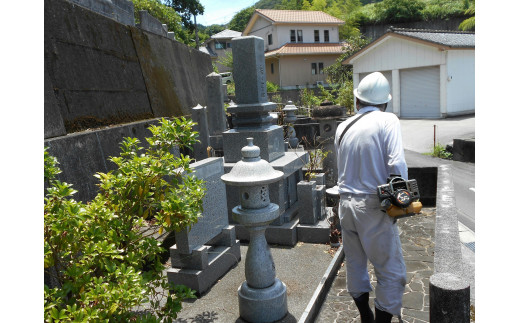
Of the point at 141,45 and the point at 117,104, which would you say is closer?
the point at 117,104

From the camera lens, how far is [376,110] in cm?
344

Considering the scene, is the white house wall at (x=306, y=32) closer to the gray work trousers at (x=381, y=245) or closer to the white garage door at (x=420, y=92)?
the white garage door at (x=420, y=92)

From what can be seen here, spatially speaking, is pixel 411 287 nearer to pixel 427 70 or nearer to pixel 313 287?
pixel 313 287

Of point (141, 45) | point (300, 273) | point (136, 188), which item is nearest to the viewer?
point (136, 188)

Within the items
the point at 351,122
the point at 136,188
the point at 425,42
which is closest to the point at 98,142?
the point at 136,188

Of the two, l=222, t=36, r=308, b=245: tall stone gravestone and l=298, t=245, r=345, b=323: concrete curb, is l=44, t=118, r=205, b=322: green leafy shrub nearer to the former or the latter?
l=298, t=245, r=345, b=323: concrete curb

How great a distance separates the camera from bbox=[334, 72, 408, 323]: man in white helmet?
10.5 feet

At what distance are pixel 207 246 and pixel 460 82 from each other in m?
21.7

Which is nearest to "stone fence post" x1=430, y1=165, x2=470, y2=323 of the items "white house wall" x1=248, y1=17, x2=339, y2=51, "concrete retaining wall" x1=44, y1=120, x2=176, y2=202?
"concrete retaining wall" x1=44, y1=120, x2=176, y2=202

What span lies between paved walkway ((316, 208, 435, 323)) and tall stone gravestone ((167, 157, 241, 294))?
1391 millimetres

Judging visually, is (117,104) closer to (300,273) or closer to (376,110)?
(300,273)

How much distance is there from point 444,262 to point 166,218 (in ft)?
7.26

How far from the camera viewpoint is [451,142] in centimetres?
1328

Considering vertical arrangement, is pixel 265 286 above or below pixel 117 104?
below
